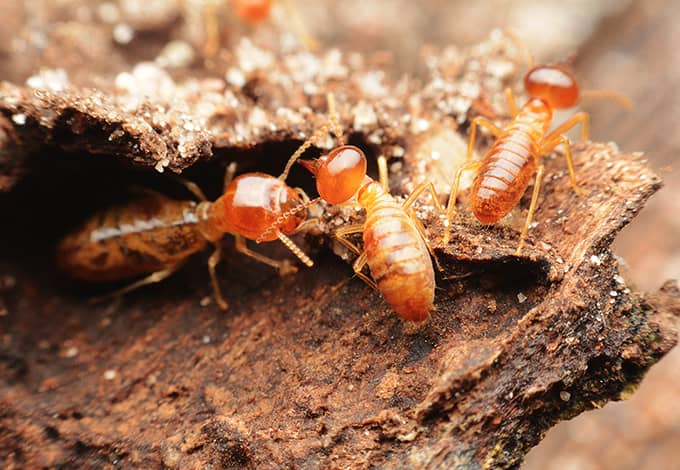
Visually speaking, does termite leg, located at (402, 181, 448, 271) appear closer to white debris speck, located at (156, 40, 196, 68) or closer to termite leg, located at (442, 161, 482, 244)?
termite leg, located at (442, 161, 482, 244)

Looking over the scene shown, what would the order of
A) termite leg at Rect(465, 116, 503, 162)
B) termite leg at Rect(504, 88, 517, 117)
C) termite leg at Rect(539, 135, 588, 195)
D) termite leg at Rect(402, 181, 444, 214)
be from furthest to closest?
1. termite leg at Rect(504, 88, 517, 117)
2. termite leg at Rect(465, 116, 503, 162)
3. termite leg at Rect(539, 135, 588, 195)
4. termite leg at Rect(402, 181, 444, 214)

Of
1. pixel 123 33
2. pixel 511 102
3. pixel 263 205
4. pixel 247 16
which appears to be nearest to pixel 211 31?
pixel 247 16

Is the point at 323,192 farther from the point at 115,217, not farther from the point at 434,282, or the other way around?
the point at 115,217

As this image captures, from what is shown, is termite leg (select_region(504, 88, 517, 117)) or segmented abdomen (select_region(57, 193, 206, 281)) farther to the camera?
segmented abdomen (select_region(57, 193, 206, 281))

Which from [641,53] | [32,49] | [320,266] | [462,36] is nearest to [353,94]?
[320,266]

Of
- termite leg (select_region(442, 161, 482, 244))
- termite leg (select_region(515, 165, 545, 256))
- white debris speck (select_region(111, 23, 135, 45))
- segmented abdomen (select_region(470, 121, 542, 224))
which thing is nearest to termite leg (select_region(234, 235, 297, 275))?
termite leg (select_region(442, 161, 482, 244))

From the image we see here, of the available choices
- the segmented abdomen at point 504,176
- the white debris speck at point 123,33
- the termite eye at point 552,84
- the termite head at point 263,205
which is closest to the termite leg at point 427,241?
the segmented abdomen at point 504,176

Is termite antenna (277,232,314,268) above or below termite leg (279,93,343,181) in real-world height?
below

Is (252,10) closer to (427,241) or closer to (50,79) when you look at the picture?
(50,79)
